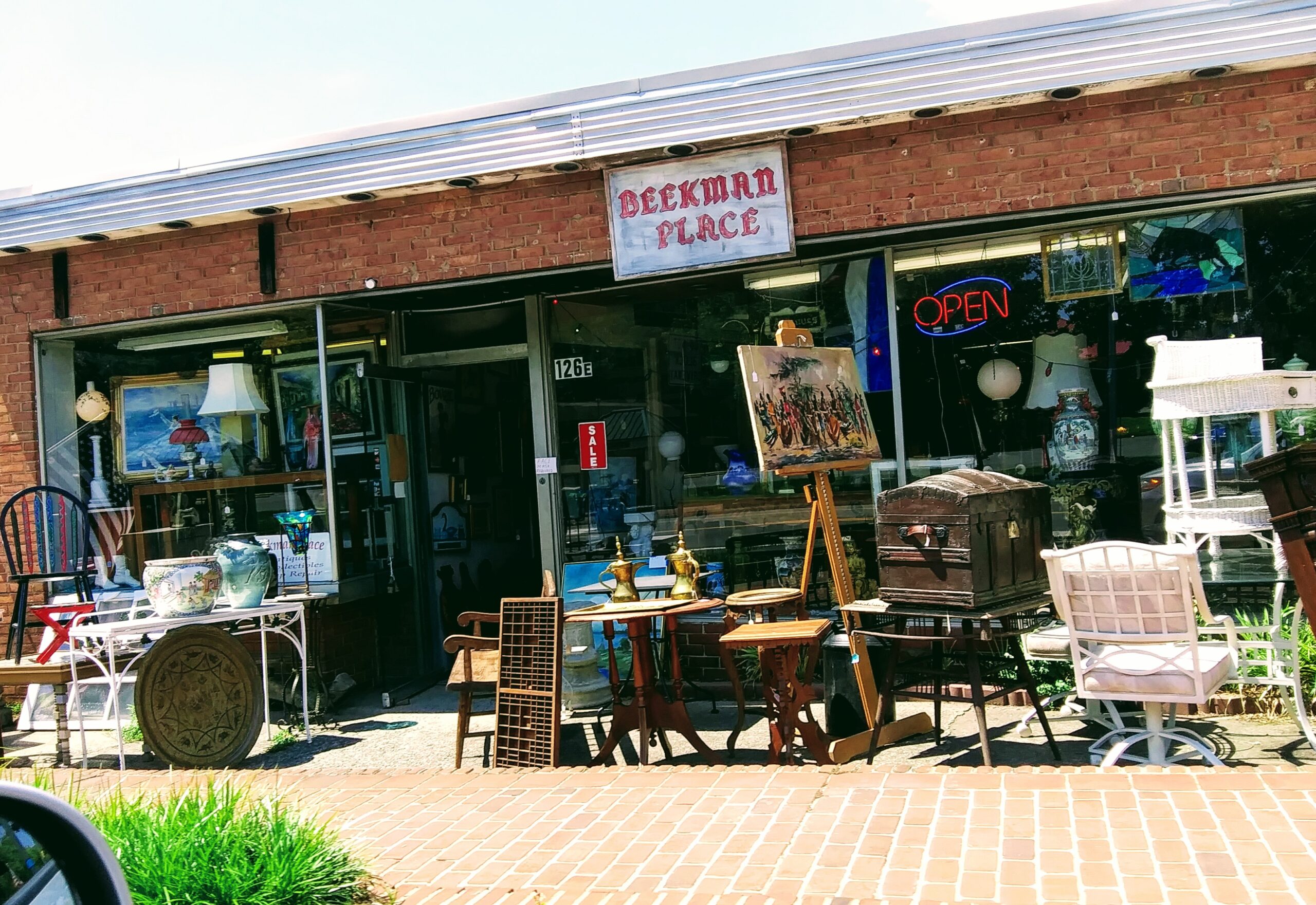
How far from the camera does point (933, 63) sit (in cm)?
640

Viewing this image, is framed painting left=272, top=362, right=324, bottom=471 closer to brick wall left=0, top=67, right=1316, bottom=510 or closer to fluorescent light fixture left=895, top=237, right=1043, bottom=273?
brick wall left=0, top=67, right=1316, bottom=510

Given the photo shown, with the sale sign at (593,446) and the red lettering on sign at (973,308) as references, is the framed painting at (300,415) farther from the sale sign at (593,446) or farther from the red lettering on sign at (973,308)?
the red lettering on sign at (973,308)

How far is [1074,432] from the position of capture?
727 centimetres

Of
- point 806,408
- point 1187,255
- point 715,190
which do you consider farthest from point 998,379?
point 715,190

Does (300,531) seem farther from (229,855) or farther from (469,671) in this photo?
(229,855)

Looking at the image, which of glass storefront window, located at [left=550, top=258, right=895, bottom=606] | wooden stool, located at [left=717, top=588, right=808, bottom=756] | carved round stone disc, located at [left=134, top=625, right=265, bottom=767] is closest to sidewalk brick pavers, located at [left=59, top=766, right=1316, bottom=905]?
wooden stool, located at [left=717, top=588, right=808, bottom=756]

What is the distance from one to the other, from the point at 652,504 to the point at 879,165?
119 inches

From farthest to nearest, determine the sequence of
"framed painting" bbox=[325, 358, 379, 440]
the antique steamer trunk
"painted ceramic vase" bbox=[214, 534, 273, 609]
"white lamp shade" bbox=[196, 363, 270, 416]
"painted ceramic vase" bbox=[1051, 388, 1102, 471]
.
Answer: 1. "white lamp shade" bbox=[196, 363, 270, 416]
2. "framed painting" bbox=[325, 358, 379, 440]
3. "painted ceramic vase" bbox=[1051, 388, 1102, 471]
4. "painted ceramic vase" bbox=[214, 534, 273, 609]
5. the antique steamer trunk

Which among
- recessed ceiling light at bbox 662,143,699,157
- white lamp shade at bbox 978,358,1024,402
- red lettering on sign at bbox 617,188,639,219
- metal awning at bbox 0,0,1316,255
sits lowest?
white lamp shade at bbox 978,358,1024,402

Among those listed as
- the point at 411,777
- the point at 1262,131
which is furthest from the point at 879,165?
the point at 411,777

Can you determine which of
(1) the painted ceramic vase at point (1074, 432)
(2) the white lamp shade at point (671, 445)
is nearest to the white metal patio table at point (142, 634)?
(2) the white lamp shade at point (671, 445)

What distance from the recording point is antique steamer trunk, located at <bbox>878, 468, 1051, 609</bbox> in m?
5.29

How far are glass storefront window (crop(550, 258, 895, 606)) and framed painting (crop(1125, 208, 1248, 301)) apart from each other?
1.67 metres

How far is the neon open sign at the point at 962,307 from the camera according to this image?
7.44 meters
